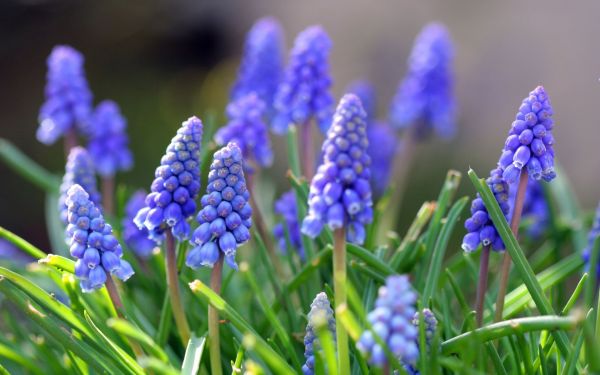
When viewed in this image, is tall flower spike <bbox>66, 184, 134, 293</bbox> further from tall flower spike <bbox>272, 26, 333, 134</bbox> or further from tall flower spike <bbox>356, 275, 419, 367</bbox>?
tall flower spike <bbox>272, 26, 333, 134</bbox>

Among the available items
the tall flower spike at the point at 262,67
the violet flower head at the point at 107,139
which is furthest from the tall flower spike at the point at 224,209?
the tall flower spike at the point at 262,67

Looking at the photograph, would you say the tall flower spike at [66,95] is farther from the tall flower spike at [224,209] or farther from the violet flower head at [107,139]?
the tall flower spike at [224,209]

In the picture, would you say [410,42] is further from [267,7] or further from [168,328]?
[168,328]

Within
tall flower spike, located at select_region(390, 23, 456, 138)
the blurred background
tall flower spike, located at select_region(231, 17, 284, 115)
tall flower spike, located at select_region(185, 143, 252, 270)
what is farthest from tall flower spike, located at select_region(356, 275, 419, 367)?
the blurred background

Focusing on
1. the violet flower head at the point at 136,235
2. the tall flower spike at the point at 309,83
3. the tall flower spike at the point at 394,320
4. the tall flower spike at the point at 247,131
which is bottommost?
the tall flower spike at the point at 394,320

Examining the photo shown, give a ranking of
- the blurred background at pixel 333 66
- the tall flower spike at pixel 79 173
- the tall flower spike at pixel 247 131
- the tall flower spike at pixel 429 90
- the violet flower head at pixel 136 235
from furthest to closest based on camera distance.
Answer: the blurred background at pixel 333 66 → the tall flower spike at pixel 429 90 → the violet flower head at pixel 136 235 → the tall flower spike at pixel 247 131 → the tall flower spike at pixel 79 173

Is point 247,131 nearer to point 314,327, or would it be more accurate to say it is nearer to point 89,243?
point 89,243

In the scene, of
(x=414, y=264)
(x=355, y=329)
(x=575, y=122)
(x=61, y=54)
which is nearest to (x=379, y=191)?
(x=414, y=264)
